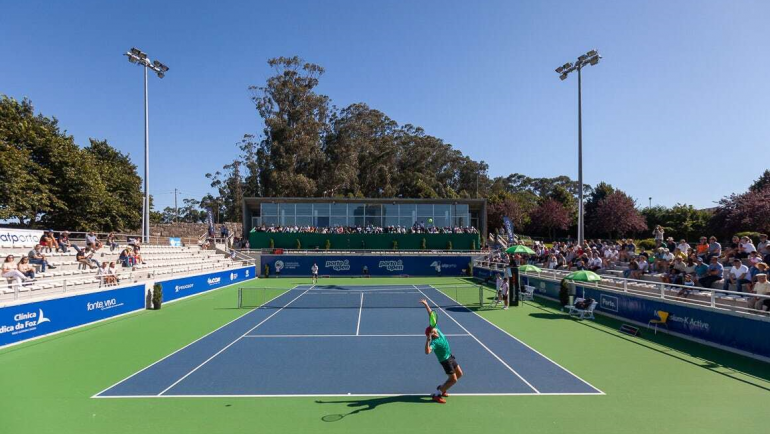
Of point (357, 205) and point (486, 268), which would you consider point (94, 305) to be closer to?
point (486, 268)

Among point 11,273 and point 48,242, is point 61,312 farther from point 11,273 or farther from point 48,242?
point 48,242

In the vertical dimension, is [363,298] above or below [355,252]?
below

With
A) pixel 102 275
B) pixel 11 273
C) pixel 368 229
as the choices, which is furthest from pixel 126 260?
pixel 368 229

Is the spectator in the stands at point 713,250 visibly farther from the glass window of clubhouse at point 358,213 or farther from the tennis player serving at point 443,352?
the glass window of clubhouse at point 358,213

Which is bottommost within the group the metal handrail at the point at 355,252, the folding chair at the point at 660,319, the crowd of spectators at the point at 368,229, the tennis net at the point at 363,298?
the tennis net at the point at 363,298

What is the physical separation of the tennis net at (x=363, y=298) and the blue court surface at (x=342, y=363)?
3.52 m

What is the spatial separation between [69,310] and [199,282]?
13.0 metres

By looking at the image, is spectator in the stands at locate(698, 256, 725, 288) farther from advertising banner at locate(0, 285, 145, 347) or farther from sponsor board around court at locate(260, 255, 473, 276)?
sponsor board around court at locate(260, 255, 473, 276)

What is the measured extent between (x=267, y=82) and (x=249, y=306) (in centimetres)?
5297

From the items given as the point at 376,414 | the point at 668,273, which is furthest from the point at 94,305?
the point at 668,273

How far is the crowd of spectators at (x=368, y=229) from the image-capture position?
5009 centimetres

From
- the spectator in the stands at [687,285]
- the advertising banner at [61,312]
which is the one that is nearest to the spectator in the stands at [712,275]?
the spectator in the stands at [687,285]

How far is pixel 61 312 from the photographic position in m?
15.6

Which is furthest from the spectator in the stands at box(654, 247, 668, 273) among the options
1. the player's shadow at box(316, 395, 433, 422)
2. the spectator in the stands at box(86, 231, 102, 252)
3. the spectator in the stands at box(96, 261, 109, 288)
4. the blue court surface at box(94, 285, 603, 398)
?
the spectator in the stands at box(86, 231, 102, 252)
